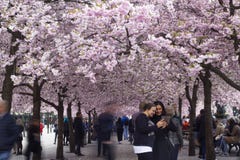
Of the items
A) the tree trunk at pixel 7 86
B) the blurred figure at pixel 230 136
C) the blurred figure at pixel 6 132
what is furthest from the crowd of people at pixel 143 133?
the blurred figure at pixel 230 136

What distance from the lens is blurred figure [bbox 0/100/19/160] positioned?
9.87 m

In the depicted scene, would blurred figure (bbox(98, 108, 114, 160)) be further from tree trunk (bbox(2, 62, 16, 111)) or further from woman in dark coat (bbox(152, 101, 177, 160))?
tree trunk (bbox(2, 62, 16, 111))

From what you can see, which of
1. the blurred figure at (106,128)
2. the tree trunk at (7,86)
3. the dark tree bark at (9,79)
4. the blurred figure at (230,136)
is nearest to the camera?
the blurred figure at (106,128)

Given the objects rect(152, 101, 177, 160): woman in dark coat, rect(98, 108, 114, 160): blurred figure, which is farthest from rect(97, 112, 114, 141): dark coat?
rect(152, 101, 177, 160): woman in dark coat

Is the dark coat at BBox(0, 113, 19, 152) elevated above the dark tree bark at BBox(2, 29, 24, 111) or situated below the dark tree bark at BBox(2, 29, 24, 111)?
below

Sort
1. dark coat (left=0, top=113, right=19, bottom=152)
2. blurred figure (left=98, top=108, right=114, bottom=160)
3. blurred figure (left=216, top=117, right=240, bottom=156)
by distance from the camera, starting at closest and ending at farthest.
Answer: dark coat (left=0, top=113, right=19, bottom=152)
blurred figure (left=98, top=108, right=114, bottom=160)
blurred figure (left=216, top=117, right=240, bottom=156)

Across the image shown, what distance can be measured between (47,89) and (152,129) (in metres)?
16.3

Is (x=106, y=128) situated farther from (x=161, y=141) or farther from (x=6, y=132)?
(x=6, y=132)

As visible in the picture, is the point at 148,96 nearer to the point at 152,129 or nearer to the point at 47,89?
the point at 47,89

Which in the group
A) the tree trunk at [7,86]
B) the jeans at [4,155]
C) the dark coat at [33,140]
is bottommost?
the jeans at [4,155]

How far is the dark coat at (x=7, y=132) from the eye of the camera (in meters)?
9.86

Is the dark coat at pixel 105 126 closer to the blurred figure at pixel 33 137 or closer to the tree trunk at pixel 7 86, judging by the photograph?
the blurred figure at pixel 33 137

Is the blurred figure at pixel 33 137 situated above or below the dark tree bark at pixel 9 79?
below

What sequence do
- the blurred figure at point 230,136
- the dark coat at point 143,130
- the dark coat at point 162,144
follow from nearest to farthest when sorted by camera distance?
1. the dark coat at point 143,130
2. the dark coat at point 162,144
3. the blurred figure at point 230,136
